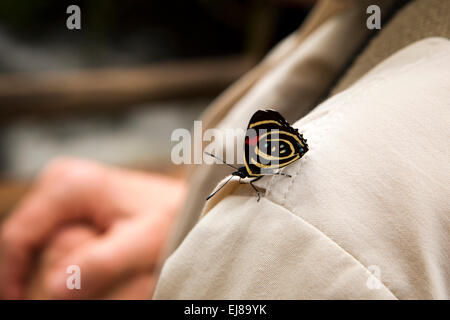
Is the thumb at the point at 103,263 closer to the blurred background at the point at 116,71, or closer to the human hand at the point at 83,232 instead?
the human hand at the point at 83,232

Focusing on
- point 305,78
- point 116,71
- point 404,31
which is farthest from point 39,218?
point 116,71

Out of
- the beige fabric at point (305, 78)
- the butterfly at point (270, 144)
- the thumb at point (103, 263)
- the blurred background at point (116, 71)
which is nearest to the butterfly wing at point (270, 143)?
the butterfly at point (270, 144)

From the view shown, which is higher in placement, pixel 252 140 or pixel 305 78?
pixel 305 78

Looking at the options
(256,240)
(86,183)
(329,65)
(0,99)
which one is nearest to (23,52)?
(0,99)

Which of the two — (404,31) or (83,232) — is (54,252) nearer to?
(83,232)

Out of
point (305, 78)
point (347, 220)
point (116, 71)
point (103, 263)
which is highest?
point (116, 71)

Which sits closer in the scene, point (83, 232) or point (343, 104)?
point (343, 104)

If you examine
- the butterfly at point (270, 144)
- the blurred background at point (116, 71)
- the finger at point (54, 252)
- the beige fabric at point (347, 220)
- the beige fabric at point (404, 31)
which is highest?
the blurred background at point (116, 71)
